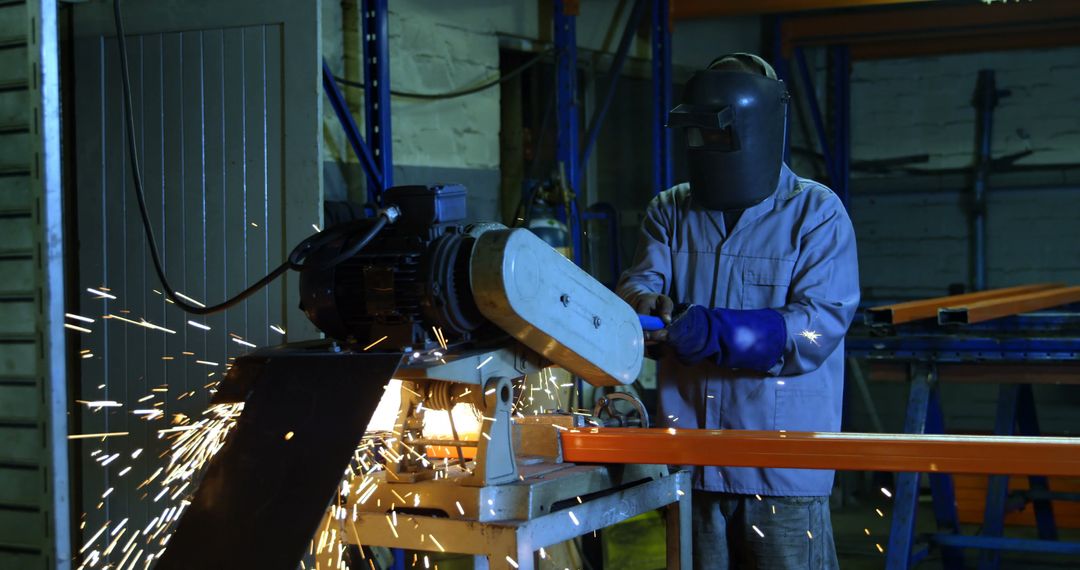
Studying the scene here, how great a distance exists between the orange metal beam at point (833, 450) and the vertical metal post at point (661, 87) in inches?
166

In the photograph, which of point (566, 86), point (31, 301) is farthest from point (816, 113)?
point (31, 301)

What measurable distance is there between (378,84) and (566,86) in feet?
5.95

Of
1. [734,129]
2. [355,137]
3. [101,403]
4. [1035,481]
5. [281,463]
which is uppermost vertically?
[355,137]

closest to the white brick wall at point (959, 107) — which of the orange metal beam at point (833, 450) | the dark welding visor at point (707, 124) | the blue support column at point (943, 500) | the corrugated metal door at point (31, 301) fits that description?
the blue support column at point (943, 500)

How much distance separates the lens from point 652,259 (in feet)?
8.57

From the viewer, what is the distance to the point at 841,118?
7.46 meters

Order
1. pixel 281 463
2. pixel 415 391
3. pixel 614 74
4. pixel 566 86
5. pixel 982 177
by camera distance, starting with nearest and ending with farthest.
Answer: pixel 281 463 < pixel 415 391 < pixel 566 86 < pixel 614 74 < pixel 982 177

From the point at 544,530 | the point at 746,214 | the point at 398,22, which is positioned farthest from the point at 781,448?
the point at 398,22

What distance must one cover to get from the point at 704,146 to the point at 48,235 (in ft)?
4.35

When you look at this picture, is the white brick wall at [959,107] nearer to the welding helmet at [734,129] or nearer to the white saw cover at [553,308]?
the welding helmet at [734,129]

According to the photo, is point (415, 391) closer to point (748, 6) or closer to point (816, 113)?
point (748, 6)

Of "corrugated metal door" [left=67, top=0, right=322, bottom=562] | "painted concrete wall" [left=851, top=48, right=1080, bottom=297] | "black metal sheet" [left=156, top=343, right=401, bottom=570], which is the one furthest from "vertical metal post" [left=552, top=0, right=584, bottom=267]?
"black metal sheet" [left=156, top=343, right=401, bottom=570]

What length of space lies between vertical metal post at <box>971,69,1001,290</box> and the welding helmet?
5.22 metres

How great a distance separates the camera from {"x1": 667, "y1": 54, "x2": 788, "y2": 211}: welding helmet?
8.08 feet
